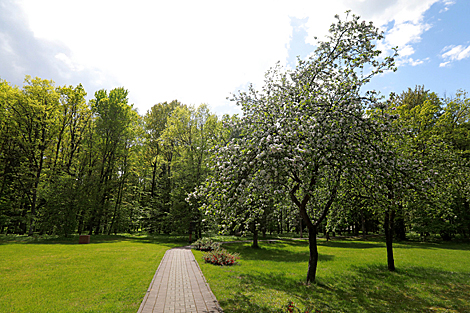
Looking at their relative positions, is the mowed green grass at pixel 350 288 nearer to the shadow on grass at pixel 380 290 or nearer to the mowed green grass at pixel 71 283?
the shadow on grass at pixel 380 290

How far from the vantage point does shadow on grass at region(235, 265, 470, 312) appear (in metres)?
8.73

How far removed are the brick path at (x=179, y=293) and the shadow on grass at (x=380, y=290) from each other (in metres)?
2.44

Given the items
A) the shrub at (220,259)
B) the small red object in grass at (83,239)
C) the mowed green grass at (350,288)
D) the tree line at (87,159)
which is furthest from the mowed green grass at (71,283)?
the tree line at (87,159)

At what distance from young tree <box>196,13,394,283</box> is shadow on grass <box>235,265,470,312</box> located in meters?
4.62

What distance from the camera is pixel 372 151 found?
23.4ft

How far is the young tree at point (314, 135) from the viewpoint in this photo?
6.61 meters

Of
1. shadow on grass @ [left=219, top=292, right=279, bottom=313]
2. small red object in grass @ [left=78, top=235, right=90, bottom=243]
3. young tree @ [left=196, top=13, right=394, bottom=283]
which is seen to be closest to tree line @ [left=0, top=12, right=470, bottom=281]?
young tree @ [left=196, top=13, right=394, bottom=283]

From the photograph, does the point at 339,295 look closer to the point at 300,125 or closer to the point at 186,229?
the point at 300,125

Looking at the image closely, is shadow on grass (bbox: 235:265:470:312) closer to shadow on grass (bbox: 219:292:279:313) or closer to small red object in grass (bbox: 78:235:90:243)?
shadow on grass (bbox: 219:292:279:313)

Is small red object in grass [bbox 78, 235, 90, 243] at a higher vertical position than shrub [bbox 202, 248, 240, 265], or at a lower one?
lower

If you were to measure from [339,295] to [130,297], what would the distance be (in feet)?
27.3

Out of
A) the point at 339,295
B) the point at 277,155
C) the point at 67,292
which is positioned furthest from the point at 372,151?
the point at 67,292

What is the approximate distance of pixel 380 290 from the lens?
10.8m

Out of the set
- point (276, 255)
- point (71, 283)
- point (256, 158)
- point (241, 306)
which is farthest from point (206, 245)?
point (256, 158)
